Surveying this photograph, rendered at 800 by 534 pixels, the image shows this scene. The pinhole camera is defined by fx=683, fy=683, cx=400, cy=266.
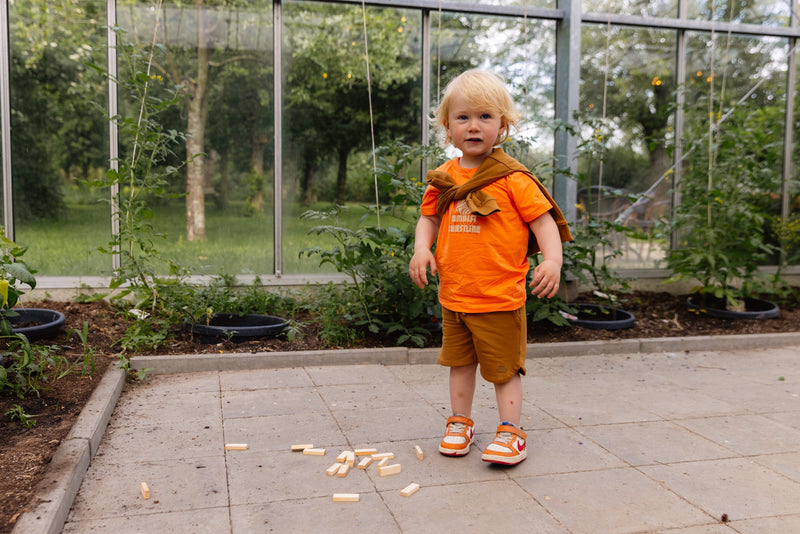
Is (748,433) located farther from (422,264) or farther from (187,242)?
(187,242)

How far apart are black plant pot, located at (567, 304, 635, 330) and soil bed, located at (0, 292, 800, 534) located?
0.05 meters

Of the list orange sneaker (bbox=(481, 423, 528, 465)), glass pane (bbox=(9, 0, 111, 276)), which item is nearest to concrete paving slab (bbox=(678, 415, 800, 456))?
orange sneaker (bbox=(481, 423, 528, 465))

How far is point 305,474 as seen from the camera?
2.74 m

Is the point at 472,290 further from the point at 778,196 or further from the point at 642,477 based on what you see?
the point at 778,196

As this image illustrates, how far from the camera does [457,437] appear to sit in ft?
9.68

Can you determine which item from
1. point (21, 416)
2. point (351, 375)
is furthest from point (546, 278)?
point (21, 416)

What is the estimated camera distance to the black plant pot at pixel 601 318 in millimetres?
5465

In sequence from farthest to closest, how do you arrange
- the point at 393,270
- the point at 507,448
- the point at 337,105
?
the point at 337,105
the point at 393,270
the point at 507,448

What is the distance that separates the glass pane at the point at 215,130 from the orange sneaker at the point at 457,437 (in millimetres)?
3467

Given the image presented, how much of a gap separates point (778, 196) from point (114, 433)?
6.77 metres

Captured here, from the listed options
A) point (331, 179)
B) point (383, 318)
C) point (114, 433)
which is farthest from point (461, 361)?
point (331, 179)

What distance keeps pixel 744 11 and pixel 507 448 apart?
6.28 m

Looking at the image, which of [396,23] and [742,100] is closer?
[396,23]

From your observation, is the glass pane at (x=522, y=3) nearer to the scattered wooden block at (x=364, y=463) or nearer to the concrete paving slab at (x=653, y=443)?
the concrete paving slab at (x=653, y=443)
